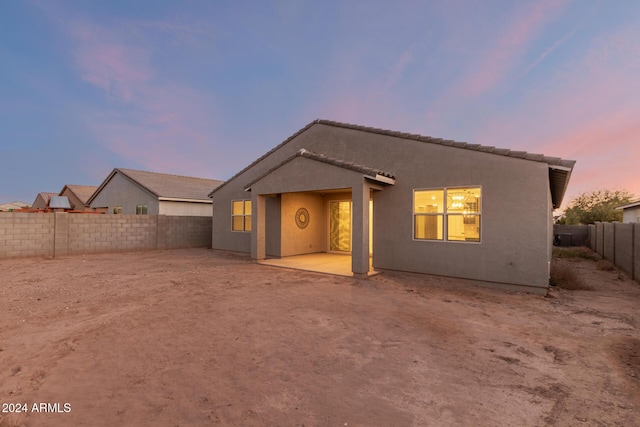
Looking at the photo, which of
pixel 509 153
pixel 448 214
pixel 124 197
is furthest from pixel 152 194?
pixel 509 153

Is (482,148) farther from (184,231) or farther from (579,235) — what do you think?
(579,235)

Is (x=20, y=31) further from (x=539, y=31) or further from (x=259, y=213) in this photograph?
(x=539, y=31)

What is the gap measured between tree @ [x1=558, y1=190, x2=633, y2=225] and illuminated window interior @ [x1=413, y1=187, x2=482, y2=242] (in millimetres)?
31750

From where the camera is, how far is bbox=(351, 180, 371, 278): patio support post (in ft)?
28.0

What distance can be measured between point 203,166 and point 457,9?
107 feet

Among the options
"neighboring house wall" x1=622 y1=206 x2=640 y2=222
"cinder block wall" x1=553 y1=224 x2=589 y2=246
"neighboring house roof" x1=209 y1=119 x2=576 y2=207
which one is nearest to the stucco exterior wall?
"neighboring house roof" x1=209 y1=119 x2=576 y2=207

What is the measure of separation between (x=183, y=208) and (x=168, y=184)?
9.02 feet

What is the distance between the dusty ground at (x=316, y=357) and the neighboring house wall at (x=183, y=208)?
1232 centimetres

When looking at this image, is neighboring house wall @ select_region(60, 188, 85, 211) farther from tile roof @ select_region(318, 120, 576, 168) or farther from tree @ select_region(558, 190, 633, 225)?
tree @ select_region(558, 190, 633, 225)

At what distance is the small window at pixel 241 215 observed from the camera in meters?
13.8

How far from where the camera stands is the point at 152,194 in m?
18.7

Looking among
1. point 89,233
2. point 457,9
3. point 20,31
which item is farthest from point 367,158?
point 20,31

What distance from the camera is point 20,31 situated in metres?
19.0

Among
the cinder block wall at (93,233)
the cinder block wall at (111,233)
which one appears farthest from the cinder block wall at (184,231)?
the cinder block wall at (111,233)
